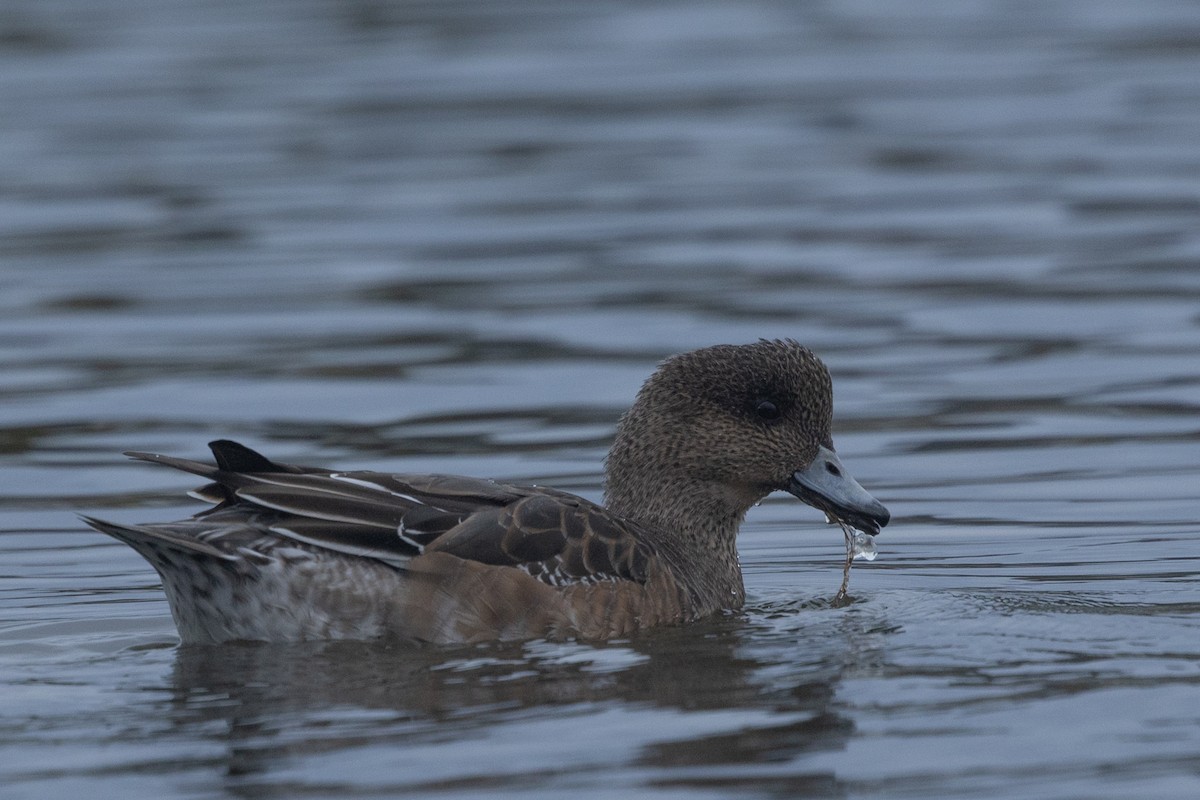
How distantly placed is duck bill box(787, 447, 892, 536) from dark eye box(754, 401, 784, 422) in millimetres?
212

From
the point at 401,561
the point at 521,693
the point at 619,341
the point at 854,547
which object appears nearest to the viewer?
the point at 521,693

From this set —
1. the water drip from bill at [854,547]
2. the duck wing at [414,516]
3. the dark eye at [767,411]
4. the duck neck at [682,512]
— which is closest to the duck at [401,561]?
the duck wing at [414,516]

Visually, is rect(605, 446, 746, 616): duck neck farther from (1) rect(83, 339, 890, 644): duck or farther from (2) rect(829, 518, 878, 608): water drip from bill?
(2) rect(829, 518, 878, 608): water drip from bill

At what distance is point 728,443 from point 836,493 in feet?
1.37

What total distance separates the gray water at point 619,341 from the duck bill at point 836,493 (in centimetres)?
26

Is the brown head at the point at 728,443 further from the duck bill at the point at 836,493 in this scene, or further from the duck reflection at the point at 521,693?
the duck reflection at the point at 521,693

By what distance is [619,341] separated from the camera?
1339 centimetres

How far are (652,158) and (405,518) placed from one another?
1217 cm

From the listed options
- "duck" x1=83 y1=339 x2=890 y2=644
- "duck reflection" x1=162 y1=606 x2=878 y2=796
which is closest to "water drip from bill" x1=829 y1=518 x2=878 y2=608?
"duck" x1=83 y1=339 x2=890 y2=644

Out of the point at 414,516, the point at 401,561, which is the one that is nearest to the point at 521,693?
the point at 401,561

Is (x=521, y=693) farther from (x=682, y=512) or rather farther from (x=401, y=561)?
(x=682, y=512)

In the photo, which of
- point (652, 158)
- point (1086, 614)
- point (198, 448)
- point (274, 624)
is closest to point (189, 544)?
point (274, 624)

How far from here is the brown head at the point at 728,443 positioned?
8305 millimetres

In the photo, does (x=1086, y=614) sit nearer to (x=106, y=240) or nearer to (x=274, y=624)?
(x=274, y=624)
